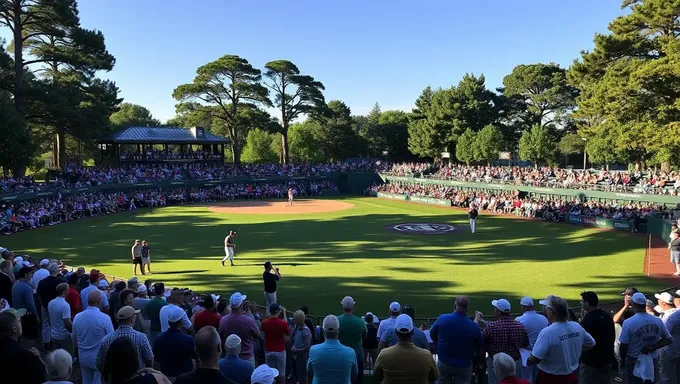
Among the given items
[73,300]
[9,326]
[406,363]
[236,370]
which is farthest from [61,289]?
[406,363]

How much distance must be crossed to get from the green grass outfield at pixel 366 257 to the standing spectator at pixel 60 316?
25.3ft

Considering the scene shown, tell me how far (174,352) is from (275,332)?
179 centimetres

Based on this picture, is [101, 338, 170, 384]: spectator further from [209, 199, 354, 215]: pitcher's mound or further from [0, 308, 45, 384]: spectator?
[209, 199, 354, 215]: pitcher's mound

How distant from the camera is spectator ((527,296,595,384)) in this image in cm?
595

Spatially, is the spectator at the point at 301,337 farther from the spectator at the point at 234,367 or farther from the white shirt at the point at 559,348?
the white shirt at the point at 559,348

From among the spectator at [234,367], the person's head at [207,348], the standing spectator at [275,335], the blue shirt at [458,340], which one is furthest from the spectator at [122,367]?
the blue shirt at [458,340]

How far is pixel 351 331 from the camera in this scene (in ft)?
25.6

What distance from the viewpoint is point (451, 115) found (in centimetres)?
6469

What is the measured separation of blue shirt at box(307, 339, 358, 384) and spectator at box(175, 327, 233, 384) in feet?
4.65

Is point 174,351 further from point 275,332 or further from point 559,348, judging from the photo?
point 559,348

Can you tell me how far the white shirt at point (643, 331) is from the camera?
23.2 feet

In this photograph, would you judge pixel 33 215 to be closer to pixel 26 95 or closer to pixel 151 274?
pixel 26 95

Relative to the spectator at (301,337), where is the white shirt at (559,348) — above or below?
above

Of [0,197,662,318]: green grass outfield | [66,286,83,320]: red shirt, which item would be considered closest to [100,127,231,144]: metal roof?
[0,197,662,318]: green grass outfield
